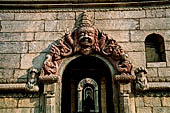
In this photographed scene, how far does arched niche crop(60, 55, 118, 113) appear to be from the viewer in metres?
7.92

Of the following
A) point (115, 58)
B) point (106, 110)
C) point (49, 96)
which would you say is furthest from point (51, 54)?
point (106, 110)

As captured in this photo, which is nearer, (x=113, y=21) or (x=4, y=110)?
(x=4, y=110)

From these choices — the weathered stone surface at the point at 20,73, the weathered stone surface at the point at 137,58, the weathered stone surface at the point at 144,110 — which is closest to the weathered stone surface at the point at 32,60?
the weathered stone surface at the point at 20,73

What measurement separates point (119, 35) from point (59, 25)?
5.40 feet

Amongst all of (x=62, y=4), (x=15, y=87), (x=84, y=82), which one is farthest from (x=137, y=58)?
(x=15, y=87)

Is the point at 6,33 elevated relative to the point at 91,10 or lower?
lower

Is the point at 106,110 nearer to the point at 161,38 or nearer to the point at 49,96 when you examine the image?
the point at 49,96

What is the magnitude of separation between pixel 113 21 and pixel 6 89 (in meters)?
3.34

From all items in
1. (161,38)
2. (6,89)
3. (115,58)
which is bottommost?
(6,89)

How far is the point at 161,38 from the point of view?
822 cm

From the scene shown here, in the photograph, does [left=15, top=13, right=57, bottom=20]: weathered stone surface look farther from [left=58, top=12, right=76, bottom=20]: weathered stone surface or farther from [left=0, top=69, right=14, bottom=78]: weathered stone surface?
[left=0, top=69, right=14, bottom=78]: weathered stone surface

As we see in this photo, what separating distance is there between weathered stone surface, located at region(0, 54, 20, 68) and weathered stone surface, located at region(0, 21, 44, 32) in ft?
2.49

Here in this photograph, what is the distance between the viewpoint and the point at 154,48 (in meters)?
8.39

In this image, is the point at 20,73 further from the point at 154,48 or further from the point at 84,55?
the point at 154,48
